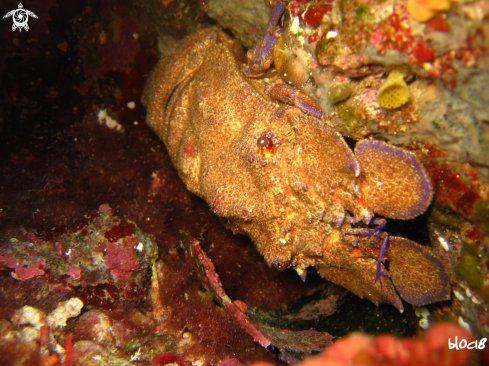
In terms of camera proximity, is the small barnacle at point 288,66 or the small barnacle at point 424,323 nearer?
the small barnacle at point 288,66

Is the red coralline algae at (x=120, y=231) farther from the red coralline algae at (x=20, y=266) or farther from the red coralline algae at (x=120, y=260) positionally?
the red coralline algae at (x=20, y=266)

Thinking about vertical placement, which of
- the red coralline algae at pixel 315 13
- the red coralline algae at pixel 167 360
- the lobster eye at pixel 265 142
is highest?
the red coralline algae at pixel 315 13

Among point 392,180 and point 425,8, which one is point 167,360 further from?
point 425,8

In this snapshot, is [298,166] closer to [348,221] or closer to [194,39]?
[348,221]

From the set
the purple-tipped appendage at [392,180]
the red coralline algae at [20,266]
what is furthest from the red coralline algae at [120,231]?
the purple-tipped appendage at [392,180]

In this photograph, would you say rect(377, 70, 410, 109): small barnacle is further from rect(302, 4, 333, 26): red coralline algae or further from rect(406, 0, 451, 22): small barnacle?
rect(302, 4, 333, 26): red coralline algae

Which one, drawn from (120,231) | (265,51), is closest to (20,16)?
(120,231)

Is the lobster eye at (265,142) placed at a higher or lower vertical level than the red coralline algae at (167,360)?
higher

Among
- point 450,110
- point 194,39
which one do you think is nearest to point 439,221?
point 450,110
